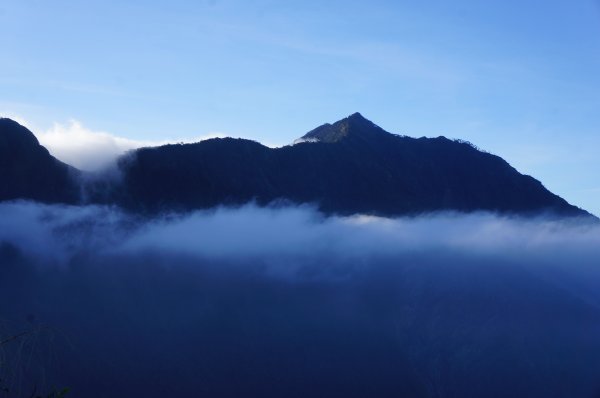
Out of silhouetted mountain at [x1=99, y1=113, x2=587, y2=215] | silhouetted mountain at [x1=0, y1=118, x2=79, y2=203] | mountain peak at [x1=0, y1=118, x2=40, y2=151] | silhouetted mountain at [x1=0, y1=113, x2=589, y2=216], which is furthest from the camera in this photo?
silhouetted mountain at [x1=99, y1=113, x2=587, y2=215]

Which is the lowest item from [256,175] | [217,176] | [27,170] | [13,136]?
[27,170]

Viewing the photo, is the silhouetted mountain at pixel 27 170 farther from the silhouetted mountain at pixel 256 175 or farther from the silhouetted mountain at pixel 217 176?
the silhouetted mountain at pixel 256 175

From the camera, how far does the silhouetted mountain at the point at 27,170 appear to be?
13725 cm

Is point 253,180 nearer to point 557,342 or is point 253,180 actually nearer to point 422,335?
point 422,335

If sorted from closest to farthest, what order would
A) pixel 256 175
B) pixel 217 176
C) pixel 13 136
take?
pixel 13 136 → pixel 217 176 → pixel 256 175

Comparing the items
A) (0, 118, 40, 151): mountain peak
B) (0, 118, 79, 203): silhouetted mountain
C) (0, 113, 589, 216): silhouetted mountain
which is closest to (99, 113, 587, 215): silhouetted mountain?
(0, 113, 589, 216): silhouetted mountain

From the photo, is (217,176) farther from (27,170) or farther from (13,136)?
(13,136)

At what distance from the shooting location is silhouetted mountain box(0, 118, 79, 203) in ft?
450

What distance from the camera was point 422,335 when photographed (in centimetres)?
18400

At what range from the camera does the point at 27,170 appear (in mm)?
140500

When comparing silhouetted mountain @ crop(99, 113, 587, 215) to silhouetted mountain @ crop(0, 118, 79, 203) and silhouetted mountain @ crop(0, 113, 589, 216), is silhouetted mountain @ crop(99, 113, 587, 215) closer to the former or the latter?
silhouetted mountain @ crop(0, 113, 589, 216)

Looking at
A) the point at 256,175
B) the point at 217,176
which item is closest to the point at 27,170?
the point at 217,176

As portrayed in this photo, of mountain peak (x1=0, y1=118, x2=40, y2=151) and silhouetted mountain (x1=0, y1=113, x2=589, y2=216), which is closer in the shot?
mountain peak (x1=0, y1=118, x2=40, y2=151)

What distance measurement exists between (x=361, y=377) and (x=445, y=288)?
183ft
